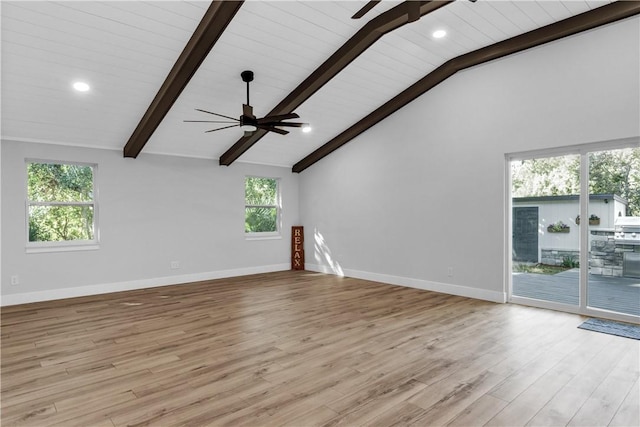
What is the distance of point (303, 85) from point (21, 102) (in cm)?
359

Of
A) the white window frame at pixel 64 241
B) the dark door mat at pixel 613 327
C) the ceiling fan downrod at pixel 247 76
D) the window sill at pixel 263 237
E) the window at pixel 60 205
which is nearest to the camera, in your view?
the dark door mat at pixel 613 327

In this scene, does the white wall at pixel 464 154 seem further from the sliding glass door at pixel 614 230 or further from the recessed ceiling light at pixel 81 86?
the recessed ceiling light at pixel 81 86

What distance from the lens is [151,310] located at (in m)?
4.81

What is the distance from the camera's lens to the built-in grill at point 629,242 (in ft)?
13.5

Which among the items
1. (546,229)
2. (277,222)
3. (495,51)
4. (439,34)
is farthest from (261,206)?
(546,229)

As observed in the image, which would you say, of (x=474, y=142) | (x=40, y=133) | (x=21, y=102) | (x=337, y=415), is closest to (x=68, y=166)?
(x=40, y=133)

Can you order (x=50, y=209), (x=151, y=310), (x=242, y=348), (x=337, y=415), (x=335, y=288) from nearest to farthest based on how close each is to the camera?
(x=337, y=415) < (x=242, y=348) < (x=151, y=310) < (x=50, y=209) < (x=335, y=288)

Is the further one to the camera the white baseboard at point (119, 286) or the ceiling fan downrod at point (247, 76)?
the white baseboard at point (119, 286)

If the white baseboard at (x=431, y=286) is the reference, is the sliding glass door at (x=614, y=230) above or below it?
above

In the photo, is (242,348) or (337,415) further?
(242,348)

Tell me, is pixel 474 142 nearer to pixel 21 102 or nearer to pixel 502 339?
pixel 502 339

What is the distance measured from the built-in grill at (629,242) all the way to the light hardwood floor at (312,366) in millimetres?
818

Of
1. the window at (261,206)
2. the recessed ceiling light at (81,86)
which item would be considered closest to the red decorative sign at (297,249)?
the window at (261,206)

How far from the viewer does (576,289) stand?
456 centimetres
